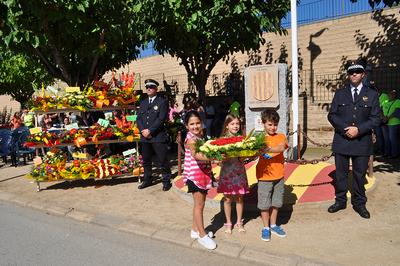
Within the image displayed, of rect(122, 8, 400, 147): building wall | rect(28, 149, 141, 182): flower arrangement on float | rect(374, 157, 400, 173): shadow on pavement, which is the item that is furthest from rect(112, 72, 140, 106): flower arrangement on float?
rect(122, 8, 400, 147): building wall

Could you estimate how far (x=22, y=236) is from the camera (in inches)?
213

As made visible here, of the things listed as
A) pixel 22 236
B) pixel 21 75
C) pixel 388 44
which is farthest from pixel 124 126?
pixel 21 75

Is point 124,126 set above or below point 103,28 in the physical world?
below

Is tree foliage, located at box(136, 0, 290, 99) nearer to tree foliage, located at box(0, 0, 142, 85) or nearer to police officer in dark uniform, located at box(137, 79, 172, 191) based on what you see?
tree foliage, located at box(0, 0, 142, 85)

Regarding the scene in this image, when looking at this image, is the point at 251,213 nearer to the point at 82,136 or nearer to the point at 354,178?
the point at 354,178

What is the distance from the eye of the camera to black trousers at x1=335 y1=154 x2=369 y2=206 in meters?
5.31

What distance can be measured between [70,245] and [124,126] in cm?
332

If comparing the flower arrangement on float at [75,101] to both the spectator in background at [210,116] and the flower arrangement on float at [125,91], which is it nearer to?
the flower arrangement on float at [125,91]

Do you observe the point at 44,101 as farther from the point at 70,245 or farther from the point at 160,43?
the point at 160,43

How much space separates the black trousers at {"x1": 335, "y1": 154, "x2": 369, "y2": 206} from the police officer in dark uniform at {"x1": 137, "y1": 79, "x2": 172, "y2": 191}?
309 cm

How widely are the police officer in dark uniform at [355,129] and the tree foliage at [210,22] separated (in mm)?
5427

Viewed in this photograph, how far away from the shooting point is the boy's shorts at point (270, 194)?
4.77m

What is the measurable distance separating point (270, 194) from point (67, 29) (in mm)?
5502

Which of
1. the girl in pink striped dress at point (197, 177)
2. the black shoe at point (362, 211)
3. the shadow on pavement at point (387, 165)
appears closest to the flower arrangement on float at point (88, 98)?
the girl in pink striped dress at point (197, 177)
